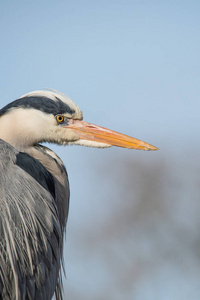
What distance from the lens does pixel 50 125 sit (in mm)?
3404

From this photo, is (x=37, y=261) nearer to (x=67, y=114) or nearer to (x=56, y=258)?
(x=56, y=258)

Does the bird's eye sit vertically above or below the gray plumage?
above

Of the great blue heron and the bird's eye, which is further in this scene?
the bird's eye

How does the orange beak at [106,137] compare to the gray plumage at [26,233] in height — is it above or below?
above

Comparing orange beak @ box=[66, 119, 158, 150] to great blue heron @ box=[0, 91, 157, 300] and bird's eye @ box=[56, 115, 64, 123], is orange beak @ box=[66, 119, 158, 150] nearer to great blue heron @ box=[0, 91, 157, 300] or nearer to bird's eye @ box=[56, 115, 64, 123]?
great blue heron @ box=[0, 91, 157, 300]

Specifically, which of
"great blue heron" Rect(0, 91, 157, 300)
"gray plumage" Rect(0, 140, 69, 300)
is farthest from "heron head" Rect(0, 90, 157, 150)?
"gray plumage" Rect(0, 140, 69, 300)

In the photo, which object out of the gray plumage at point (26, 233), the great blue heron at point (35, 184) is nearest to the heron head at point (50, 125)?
the great blue heron at point (35, 184)

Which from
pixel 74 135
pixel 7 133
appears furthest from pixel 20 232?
pixel 74 135

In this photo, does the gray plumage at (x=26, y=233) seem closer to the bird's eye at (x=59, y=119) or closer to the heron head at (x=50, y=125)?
the heron head at (x=50, y=125)

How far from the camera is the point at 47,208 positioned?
119 inches

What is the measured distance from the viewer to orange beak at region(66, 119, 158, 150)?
360cm

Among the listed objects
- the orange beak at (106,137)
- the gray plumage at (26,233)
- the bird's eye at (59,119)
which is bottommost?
the gray plumage at (26,233)

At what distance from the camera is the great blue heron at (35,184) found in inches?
109

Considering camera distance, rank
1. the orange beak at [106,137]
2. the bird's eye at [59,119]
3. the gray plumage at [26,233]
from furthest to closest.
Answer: the orange beak at [106,137] < the bird's eye at [59,119] < the gray plumage at [26,233]
